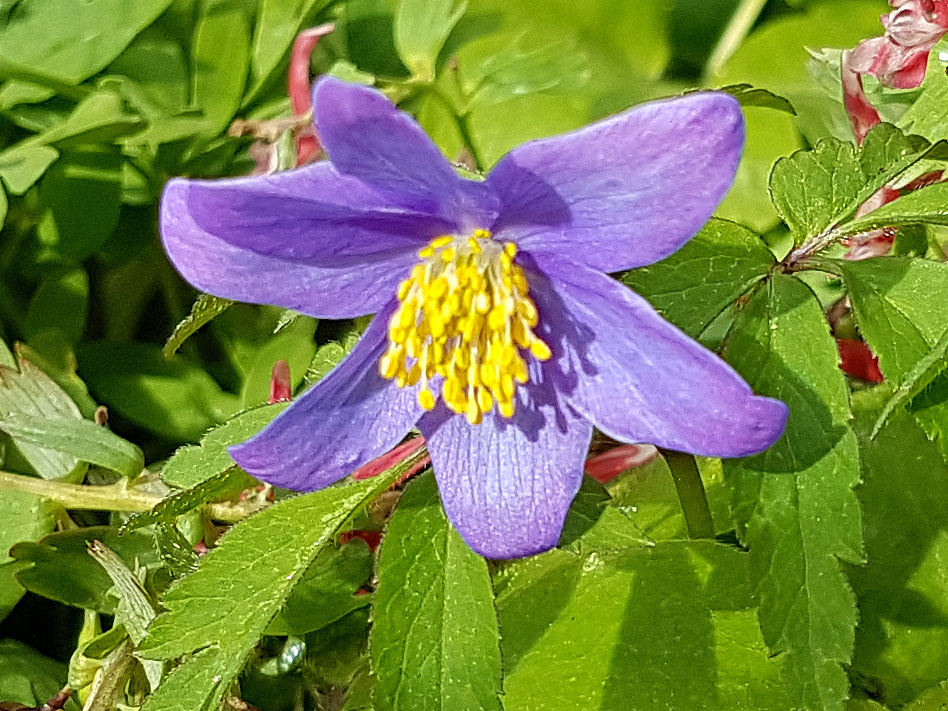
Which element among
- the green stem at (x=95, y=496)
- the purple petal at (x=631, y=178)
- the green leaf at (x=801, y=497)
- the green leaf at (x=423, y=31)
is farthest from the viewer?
the green leaf at (x=423, y=31)

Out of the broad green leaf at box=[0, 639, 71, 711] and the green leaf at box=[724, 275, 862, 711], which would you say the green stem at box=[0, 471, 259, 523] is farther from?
the green leaf at box=[724, 275, 862, 711]

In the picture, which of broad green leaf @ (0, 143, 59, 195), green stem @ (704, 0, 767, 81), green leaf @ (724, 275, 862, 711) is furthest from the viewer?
green stem @ (704, 0, 767, 81)

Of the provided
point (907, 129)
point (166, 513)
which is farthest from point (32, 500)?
point (907, 129)

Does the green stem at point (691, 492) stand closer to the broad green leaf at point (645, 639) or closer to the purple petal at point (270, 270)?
the broad green leaf at point (645, 639)

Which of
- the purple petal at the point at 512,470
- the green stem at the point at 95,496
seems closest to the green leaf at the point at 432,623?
the purple petal at the point at 512,470

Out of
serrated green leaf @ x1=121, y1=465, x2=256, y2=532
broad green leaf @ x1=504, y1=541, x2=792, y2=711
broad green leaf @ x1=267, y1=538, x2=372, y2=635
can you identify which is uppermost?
serrated green leaf @ x1=121, y1=465, x2=256, y2=532

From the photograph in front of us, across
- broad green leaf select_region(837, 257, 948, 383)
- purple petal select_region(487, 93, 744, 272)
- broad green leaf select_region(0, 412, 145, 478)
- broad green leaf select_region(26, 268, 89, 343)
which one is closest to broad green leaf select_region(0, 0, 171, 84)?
broad green leaf select_region(26, 268, 89, 343)

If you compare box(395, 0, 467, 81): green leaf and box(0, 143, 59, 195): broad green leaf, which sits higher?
box(395, 0, 467, 81): green leaf

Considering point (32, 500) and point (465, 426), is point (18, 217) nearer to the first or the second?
point (32, 500)
